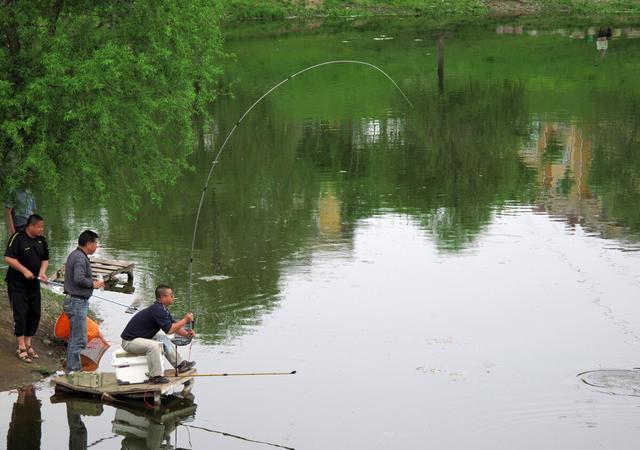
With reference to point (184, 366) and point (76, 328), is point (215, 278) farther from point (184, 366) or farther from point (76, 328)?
point (184, 366)

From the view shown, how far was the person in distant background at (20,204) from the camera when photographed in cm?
1744

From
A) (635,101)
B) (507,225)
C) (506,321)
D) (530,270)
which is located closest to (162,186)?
(507,225)

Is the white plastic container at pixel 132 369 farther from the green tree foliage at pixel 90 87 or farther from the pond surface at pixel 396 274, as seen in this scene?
the green tree foliage at pixel 90 87

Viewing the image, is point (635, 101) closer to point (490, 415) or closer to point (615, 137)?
point (615, 137)

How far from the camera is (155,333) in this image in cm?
1388

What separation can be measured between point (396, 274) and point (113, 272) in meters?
4.74

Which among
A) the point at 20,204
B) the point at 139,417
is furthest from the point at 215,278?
the point at 139,417

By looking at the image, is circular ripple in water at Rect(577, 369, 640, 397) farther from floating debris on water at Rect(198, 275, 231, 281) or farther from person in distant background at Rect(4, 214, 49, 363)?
floating debris on water at Rect(198, 275, 231, 281)

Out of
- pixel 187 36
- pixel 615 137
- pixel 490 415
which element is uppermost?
pixel 187 36

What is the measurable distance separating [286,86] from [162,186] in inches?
872

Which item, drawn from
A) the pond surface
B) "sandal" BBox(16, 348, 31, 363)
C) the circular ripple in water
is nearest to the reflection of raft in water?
the pond surface

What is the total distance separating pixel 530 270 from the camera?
21141 mm

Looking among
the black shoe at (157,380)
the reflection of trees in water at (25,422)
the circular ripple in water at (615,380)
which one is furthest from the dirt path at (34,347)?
the circular ripple in water at (615,380)

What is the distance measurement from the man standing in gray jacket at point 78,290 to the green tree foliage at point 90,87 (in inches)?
131
